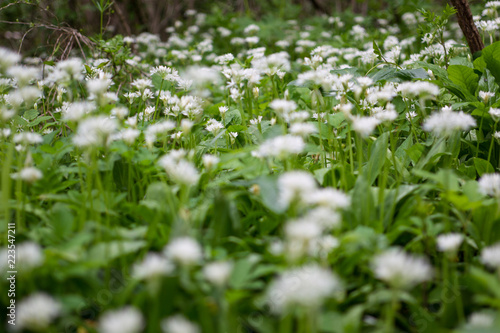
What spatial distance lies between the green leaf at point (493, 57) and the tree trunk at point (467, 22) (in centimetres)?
31

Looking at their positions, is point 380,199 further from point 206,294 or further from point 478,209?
point 206,294

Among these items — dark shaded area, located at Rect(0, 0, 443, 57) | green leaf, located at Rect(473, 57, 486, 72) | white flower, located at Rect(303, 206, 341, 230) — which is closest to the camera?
white flower, located at Rect(303, 206, 341, 230)

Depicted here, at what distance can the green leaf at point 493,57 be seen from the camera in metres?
1.92

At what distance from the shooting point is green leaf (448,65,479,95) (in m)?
1.96

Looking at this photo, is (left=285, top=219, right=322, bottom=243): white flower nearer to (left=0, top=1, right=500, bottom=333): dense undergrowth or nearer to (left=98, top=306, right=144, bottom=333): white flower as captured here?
(left=0, top=1, right=500, bottom=333): dense undergrowth

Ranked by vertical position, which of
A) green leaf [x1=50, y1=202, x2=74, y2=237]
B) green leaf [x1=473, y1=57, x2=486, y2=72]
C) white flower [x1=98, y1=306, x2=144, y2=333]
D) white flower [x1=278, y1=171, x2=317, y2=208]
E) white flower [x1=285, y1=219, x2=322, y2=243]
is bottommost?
white flower [x1=98, y1=306, x2=144, y2=333]

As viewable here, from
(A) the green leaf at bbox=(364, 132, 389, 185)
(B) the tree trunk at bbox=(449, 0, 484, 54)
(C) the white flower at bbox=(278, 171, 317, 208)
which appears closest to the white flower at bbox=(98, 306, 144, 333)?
(C) the white flower at bbox=(278, 171, 317, 208)

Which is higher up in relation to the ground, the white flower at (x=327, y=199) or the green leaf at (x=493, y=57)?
the green leaf at (x=493, y=57)

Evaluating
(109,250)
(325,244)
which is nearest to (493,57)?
(325,244)

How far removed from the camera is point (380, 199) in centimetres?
136

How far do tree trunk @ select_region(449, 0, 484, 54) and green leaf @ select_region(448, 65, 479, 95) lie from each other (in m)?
0.33

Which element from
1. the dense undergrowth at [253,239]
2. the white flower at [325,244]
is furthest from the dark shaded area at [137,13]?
→ the white flower at [325,244]

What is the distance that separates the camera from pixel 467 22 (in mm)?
2203

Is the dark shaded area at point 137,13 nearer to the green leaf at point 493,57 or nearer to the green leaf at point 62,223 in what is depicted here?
the green leaf at point 493,57
